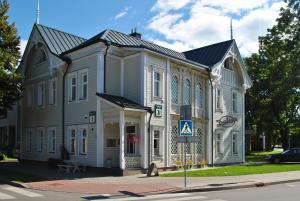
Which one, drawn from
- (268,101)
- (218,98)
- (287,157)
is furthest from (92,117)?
(268,101)

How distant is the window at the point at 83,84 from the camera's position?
24578 millimetres

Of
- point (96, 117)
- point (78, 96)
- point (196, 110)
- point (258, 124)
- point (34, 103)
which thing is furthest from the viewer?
point (258, 124)

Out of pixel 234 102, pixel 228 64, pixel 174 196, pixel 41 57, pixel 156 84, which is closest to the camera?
pixel 174 196

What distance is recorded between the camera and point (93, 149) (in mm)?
23281

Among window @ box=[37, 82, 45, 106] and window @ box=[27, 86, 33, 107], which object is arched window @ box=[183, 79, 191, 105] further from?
window @ box=[27, 86, 33, 107]

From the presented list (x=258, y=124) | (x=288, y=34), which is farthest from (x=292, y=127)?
(x=288, y=34)

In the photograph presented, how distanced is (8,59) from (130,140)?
948 cm

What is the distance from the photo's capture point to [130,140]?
77.4 ft

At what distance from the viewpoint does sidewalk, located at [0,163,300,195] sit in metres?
15.8

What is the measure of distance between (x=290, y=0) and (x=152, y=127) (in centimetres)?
2083

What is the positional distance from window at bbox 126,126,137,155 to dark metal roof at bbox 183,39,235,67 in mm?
8637

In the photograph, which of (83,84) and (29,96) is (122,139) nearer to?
(83,84)

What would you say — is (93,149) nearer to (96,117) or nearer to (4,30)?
(96,117)

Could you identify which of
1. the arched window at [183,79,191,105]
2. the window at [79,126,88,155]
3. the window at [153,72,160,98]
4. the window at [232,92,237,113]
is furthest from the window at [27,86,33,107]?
the window at [232,92,237,113]
